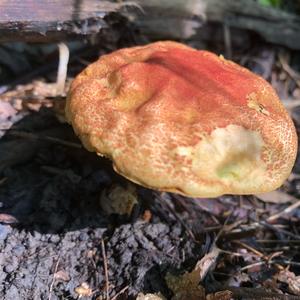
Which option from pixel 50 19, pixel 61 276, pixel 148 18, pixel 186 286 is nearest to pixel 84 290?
pixel 61 276

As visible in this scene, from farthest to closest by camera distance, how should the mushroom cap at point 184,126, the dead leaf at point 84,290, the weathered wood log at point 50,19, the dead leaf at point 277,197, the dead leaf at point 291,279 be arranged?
the dead leaf at point 277,197
the weathered wood log at point 50,19
the dead leaf at point 291,279
the dead leaf at point 84,290
the mushroom cap at point 184,126

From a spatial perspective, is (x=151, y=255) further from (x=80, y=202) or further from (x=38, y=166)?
(x=38, y=166)

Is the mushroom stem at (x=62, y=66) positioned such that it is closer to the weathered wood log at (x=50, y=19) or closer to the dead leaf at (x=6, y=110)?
the weathered wood log at (x=50, y=19)

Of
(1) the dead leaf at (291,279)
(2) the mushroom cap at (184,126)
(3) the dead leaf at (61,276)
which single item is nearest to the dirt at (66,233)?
(3) the dead leaf at (61,276)

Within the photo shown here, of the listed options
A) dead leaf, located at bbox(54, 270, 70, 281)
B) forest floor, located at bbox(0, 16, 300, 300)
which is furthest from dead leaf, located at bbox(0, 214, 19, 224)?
dead leaf, located at bbox(54, 270, 70, 281)

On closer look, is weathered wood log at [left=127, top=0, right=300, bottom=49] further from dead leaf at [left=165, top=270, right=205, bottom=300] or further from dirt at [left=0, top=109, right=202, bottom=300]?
dead leaf at [left=165, top=270, right=205, bottom=300]

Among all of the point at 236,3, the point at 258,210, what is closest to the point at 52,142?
the point at 258,210

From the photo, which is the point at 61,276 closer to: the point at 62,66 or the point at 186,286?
the point at 186,286
